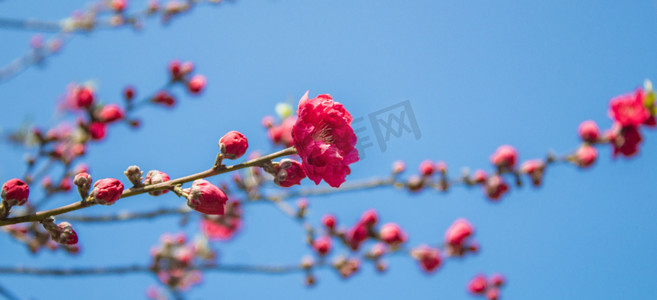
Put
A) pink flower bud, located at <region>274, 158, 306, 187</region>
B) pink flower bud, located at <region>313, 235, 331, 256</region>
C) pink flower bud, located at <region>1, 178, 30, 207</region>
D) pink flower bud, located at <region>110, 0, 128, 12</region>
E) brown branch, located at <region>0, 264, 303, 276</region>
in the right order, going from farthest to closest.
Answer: pink flower bud, located at <region>110, 0, 128, 12</region> → pink flower bud, located at <region>313, 235, 331, 256</region> → brown branch, located at <region>0, 264, 303, 276</region> → pink flower bud, located at <region>274, 158, 306, 187</region> → pink flower bud, located at <region>1, 178, 30, 207</region>

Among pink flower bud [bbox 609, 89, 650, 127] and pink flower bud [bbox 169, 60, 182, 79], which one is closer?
pink flower bud [bbox 609, 89, 650, 127]

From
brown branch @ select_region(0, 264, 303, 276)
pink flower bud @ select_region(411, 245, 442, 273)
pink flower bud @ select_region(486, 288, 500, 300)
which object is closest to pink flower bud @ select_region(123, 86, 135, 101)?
brown branch @ select_region(0, 264, 303, 276)

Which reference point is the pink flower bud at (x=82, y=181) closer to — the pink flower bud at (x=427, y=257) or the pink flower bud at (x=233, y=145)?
the pink flower bud at (x=233, y=145)

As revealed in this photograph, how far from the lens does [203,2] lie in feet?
13.9

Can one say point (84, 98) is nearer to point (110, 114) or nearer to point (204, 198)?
point (110, 114)

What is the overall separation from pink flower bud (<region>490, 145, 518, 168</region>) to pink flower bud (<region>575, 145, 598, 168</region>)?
1.33 feet

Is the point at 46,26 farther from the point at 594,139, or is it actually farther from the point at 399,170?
the point at 594,139

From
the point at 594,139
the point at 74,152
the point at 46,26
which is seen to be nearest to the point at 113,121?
the point at 74,152

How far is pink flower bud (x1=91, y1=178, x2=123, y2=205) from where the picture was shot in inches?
46.4

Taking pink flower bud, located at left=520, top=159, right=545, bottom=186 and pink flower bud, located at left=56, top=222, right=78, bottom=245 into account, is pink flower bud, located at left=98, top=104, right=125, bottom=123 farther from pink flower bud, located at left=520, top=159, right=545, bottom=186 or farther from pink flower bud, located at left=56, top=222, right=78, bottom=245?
pink flower bud, located at left=520, top=159, right=545, bottom=186

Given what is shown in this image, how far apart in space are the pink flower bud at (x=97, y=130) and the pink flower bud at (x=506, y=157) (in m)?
3.02

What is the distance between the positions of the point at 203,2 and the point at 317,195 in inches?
100

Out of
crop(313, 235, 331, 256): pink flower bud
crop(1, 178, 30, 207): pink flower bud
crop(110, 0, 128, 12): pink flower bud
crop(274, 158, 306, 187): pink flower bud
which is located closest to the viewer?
crop(1, 178, 30, 207): pink flower bud

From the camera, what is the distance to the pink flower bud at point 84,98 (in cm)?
→ 291
